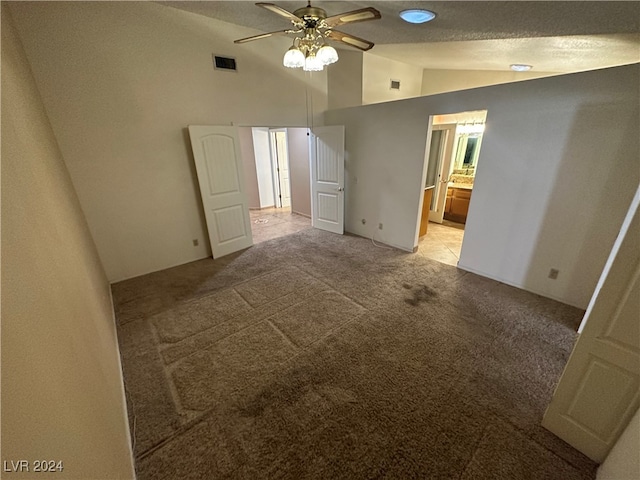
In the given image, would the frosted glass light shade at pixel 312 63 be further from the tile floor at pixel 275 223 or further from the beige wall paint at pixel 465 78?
the beige wall paint at pixel 465 78

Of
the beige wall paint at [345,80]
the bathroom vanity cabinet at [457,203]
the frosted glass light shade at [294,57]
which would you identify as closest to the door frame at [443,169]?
the bathroom vanity cabinet at [457,203]


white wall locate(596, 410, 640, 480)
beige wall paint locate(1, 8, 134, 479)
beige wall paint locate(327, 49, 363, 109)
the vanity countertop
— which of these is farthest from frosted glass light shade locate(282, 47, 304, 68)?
the vanity countertop

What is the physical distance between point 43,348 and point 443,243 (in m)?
4.75

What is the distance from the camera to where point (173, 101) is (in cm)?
324

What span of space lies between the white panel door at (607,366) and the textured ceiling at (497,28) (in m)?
2.17

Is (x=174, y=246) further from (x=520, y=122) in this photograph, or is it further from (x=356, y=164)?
(x=520, y=122)

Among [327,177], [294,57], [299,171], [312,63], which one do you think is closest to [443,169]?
[327,177]

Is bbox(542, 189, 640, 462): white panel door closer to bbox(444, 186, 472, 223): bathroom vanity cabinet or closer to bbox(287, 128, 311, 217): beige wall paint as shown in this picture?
bbox(444, 186, 472, 223): bathroom vanity cabinet

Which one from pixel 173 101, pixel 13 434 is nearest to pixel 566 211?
pixel 13 434

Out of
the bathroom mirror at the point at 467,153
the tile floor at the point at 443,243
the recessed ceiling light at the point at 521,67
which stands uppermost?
the recessed ceiling light at the point at 521,67

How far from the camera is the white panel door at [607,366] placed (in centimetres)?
121

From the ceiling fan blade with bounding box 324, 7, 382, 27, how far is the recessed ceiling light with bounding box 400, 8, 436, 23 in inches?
35.5

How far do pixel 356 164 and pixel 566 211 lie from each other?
286cm

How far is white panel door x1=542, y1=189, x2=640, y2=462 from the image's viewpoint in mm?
1207
